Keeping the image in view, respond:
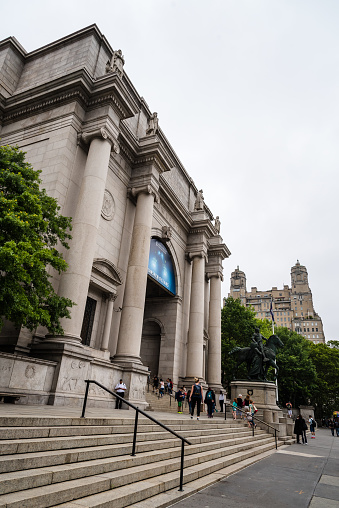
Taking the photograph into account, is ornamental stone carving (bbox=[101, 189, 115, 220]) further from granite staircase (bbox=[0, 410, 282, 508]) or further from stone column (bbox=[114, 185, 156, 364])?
granite staircase (bbox=[0, 410, 282, 508])

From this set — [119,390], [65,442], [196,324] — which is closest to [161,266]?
[196,324]

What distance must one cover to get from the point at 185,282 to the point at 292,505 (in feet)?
78.9

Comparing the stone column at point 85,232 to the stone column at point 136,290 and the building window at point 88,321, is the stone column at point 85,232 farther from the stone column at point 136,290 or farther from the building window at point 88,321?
the stone column at point 136,290

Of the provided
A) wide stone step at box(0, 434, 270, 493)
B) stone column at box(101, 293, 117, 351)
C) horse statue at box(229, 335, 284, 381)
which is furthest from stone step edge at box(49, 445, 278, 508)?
horse statue at box(229, 335, 284, 381)

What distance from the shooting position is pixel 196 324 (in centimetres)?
2825

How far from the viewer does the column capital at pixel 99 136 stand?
17.3 meters

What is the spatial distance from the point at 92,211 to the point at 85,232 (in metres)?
1.02

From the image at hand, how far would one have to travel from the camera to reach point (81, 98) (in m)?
18.1

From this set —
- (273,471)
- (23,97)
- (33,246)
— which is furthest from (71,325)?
(23,97)

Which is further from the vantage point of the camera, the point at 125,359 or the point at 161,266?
the point at 161,266

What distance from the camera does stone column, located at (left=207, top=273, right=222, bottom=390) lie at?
30.3 metres

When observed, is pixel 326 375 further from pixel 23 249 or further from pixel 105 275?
pixel 23 249

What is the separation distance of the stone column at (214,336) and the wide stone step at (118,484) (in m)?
21.9

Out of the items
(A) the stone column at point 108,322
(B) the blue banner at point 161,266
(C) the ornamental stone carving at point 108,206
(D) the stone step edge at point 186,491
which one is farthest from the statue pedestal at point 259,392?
(C) the ornamental stone carving at point 108,206
